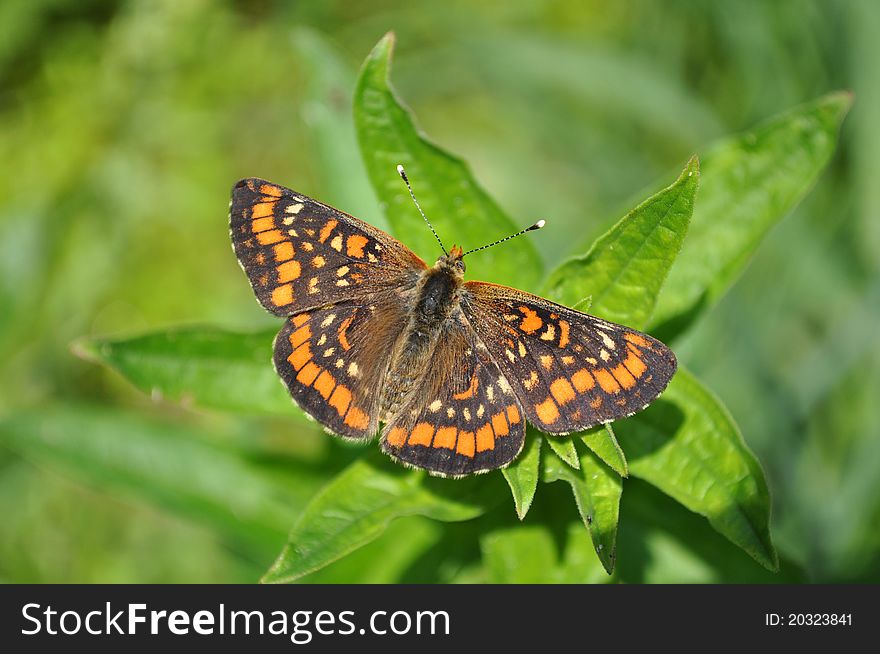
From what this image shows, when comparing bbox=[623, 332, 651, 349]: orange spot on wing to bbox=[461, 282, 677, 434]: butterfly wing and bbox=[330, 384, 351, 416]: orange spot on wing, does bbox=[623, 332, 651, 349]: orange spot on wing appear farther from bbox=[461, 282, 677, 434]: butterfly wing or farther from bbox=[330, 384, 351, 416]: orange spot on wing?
bbox=[330, 384, 351, 416]: orange spot on wing

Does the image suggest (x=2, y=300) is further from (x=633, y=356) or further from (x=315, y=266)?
(x=633, y=356)

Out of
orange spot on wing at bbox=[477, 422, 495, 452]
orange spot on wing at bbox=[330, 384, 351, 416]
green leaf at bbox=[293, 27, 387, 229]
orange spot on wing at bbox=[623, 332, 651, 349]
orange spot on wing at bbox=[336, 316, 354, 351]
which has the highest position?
green leaf at bbox=[293, 27, 387, 229]

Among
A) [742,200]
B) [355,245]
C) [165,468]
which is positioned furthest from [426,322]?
[165,468]

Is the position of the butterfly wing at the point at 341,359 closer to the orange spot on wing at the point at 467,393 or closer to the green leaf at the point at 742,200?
the orange spot on wing at the point at 467,393

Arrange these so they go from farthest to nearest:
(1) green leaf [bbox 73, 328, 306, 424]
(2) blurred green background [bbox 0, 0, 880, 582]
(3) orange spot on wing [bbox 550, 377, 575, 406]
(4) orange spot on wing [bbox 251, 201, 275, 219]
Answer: (2) blurred green background [bbox 0, 0, 880, 582] < (1) green leaf [bbox 73, 328, 306, 424] < (4) orange spot on wing [bbox 251, 201, 275, 219] < (3) orange spot on wing [bbox 550, 377, 575, 406]

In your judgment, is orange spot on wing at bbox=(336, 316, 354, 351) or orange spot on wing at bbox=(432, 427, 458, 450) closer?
orange spot on wing at bbox=(432, 427, 458, 450)

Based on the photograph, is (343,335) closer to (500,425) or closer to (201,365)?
(201,365)

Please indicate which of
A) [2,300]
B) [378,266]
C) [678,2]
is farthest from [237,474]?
[678,2]

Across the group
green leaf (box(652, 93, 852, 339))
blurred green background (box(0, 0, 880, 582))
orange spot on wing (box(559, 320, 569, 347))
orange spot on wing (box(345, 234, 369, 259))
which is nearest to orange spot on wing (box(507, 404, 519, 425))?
orange spot on wing (box(559, 320, 569, 347))
